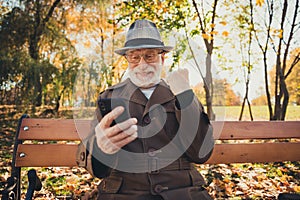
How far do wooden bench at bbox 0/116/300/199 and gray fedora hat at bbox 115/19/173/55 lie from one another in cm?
78

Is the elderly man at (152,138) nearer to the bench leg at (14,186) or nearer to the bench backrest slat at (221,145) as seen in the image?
the bench leg at (14,186)

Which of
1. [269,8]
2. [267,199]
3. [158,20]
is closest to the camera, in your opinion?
[267,199]

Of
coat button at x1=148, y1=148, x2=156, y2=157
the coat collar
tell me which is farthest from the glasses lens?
coat button at x1=148, y1=148, x2=156, y2=157

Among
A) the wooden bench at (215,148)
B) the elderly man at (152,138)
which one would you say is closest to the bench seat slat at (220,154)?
the wooden bench at (215,148)

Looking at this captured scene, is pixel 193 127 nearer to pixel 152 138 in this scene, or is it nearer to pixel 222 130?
pixel 152 138

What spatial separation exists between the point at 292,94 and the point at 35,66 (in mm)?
5153

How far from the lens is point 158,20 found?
14.5ft

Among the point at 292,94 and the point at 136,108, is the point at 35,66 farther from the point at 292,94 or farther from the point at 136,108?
the point at 136,108

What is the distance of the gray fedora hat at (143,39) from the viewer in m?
1.54

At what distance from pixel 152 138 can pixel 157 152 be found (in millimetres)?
68

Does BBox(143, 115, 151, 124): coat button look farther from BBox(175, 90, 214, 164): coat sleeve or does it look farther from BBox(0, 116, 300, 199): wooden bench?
BBox(0, 116, 300, 199): wooden bench

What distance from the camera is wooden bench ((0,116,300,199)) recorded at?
7.47 feet

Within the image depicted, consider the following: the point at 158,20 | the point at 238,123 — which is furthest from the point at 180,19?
the point at 238,123

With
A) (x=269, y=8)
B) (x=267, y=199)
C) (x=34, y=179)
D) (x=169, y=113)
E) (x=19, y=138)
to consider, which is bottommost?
(x=267, y=199)
